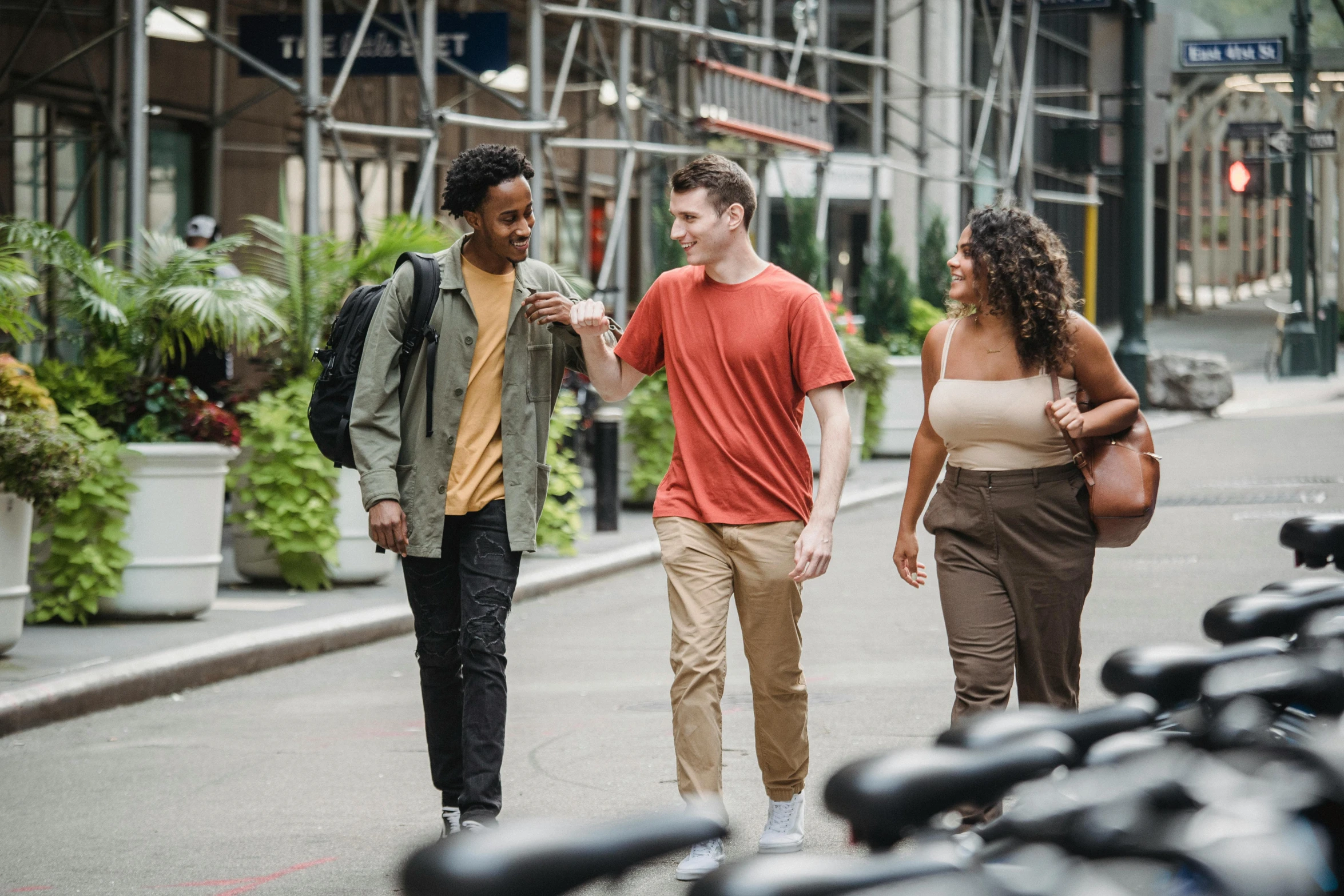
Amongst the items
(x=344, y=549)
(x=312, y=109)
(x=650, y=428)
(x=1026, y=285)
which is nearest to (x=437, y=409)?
(x=1026, y=285)

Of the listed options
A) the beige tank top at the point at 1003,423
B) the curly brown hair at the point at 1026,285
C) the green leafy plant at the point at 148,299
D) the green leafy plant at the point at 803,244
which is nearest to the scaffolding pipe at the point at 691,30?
the green leafy plant at the point at 803,244

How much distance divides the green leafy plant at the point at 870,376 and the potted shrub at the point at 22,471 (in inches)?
418

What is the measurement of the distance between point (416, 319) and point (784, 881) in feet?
12.0

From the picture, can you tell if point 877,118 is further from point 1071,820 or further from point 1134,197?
point 1071,820

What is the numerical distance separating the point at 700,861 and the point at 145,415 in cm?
567

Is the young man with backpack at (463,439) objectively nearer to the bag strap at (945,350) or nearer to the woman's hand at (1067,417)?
the bag strap at (945,350)

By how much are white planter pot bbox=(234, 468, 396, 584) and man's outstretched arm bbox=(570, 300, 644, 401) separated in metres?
5.52

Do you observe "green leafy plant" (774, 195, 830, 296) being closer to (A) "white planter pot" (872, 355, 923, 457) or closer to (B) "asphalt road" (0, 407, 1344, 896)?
(A) "white planter pot" (872, 355, 923, 457)

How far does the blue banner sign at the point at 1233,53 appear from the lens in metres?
29.0

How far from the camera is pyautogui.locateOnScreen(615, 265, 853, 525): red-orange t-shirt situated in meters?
4.96

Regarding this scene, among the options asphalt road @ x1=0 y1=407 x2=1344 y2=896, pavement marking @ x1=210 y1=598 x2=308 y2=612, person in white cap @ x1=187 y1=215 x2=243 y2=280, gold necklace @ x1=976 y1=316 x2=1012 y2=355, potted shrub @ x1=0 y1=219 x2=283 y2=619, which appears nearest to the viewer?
gold necklace @ x1=976 y1=316 x2=1012 y2=355

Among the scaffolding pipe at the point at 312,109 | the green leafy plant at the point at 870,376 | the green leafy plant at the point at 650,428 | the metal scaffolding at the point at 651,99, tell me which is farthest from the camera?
the green leafy plant at the point at 870,376

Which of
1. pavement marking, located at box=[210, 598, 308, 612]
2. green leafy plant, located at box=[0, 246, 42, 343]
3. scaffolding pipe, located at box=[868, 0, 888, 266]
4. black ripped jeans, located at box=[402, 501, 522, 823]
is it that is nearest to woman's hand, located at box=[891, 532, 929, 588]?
black ripped jeans, located at box=[402, 501, 522, 823]

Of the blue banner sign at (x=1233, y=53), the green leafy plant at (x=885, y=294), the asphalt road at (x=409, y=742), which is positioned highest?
the blue banner sign at (x=1233, y=53)
